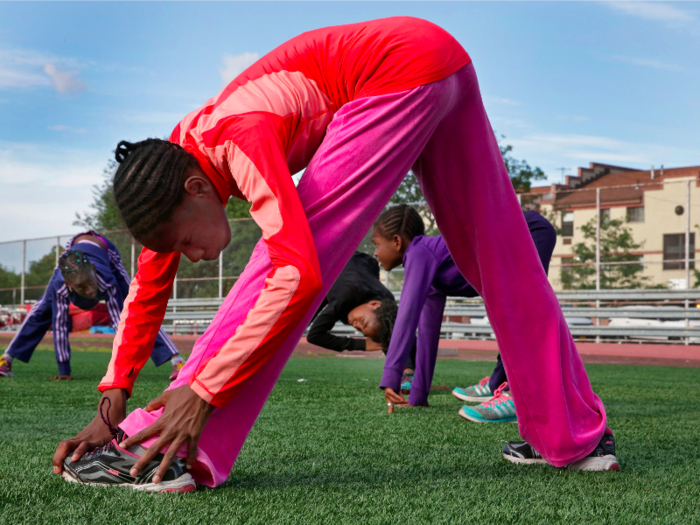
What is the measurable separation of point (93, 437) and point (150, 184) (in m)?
0.85

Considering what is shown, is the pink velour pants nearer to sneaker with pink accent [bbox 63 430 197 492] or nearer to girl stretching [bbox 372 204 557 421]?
sneaker with pink accent [bbox 63 430 197 492]

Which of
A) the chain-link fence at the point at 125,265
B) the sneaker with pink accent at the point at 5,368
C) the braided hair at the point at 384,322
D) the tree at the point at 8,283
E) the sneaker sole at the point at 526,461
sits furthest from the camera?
the tree at the point at 8,283

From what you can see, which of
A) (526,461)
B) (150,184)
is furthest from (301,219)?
(526,461)

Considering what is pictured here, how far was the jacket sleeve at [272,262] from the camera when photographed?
161 centimetres

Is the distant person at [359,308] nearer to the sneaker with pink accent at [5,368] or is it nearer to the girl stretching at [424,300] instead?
the girl stretching at [424,300]

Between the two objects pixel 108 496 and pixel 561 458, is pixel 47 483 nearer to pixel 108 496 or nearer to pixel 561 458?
pixel 108 496

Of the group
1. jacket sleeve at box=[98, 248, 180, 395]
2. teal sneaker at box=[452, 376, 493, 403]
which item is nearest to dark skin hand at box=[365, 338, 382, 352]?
teal sneaker at box=[452, 376, 493, 403]

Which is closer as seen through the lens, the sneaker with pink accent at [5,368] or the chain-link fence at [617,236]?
the sneaker with pink accent at [5,368]

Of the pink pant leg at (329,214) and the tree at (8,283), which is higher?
the pink pant leg at (329,214)

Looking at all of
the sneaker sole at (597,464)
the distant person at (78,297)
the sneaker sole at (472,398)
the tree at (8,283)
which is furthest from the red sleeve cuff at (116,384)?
the tree at (8,283)

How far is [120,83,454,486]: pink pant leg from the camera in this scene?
5.90ft

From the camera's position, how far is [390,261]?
192 inches

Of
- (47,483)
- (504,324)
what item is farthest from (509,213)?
(47,483)

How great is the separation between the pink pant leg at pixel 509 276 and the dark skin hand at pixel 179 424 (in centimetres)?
102
